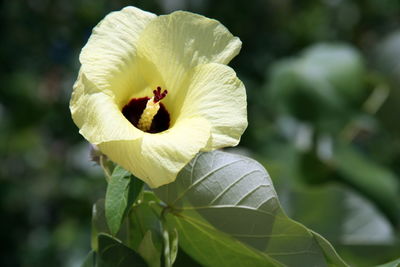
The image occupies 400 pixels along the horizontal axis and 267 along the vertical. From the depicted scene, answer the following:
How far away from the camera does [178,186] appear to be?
56cm

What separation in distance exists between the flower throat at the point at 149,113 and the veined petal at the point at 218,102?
0.02 metres

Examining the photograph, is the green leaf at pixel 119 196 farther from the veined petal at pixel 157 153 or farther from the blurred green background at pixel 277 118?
the blurred green background at pixel 277 118

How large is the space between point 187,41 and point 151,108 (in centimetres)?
7

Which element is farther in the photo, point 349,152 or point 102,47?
point 349,152

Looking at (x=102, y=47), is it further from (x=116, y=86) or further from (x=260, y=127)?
(x=260, y=127)

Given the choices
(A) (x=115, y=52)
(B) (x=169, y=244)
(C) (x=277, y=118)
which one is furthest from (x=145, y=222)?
(C) (x=277, y=118)

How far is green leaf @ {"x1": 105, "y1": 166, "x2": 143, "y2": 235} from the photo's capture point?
530mm

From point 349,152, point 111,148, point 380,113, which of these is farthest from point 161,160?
point 380,113

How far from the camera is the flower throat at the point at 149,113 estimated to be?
0.59m

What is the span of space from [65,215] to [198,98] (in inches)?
57.4

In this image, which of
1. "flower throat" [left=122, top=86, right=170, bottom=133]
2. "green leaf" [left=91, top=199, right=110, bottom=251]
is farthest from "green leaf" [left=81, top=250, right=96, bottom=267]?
"flower throat" [left=122, top=86, right=170, bottom=133]

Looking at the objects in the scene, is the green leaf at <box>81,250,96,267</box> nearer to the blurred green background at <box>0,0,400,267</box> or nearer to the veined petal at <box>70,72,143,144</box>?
the veined petal at <box>70,72,143,144</box>

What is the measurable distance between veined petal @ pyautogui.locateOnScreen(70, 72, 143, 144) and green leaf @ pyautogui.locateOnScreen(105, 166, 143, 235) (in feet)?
0.15

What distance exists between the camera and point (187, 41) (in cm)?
58
